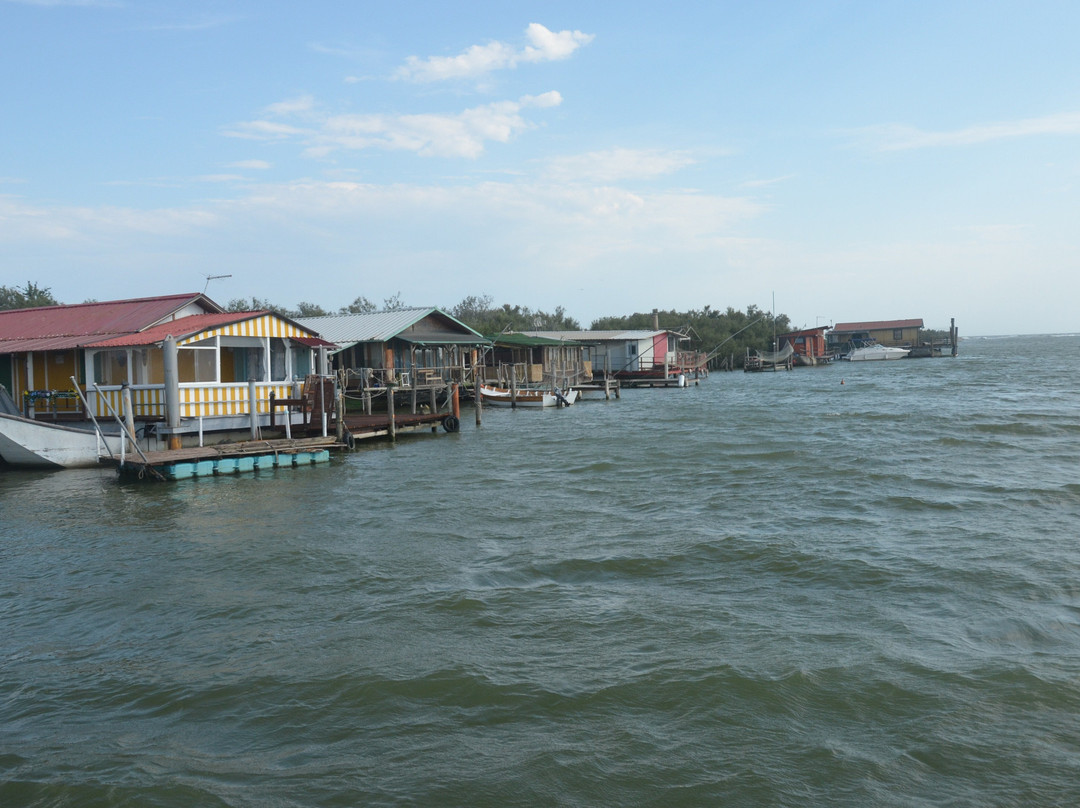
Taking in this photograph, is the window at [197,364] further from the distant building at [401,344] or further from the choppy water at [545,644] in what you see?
the distant building at [401,344]

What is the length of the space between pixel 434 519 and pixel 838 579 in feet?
20.3

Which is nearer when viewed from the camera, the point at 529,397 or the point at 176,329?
the point at 176,329

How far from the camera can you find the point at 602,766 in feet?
18.4

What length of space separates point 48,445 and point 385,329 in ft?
46.4

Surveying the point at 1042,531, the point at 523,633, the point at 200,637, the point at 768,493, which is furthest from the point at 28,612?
the point at 1042,531

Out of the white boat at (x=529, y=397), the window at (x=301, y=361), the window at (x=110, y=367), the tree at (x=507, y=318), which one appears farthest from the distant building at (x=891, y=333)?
the window at (x=110, y=367)

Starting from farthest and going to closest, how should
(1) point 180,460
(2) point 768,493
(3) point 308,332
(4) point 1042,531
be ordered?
(3) point 308,332, (1) point 180,460, (2) point 768,493, (4) point 1042,531

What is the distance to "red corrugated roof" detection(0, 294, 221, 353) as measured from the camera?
65.4 feet

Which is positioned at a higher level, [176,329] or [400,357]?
[176,329]

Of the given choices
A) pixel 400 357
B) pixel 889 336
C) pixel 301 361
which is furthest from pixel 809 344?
pixel 301 361

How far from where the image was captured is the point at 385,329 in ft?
99.3

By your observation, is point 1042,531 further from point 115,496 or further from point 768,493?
point 115,496

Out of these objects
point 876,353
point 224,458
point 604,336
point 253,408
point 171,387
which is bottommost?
point 224,458

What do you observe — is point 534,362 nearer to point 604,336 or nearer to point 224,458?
point 604,336
